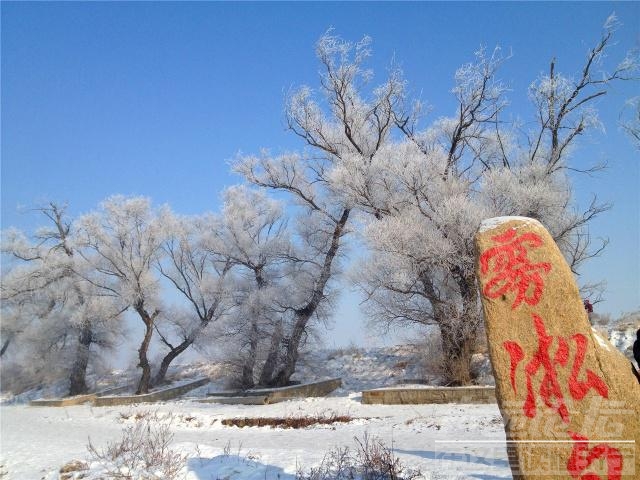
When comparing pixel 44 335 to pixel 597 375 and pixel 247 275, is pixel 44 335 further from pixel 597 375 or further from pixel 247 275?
pixel 597 375

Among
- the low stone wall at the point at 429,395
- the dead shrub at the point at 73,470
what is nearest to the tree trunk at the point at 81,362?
the low stone wall at the point at 429,395

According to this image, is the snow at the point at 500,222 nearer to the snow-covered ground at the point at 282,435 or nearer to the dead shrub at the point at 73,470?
the snow-covered ground at the point at 282,435

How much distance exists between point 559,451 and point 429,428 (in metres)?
6.34

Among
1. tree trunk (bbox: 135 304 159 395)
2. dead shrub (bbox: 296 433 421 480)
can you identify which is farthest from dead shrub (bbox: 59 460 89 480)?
tree trunk (bbox: 135 304 159 395)

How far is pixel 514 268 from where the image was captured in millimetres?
4199

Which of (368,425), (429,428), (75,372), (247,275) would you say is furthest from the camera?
(75,372)

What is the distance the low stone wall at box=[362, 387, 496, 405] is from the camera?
42.5 feet

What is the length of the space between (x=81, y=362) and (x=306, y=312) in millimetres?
10966

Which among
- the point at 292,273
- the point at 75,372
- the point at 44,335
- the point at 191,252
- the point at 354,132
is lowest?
the point at 75,372

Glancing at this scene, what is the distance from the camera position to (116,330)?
24422 mm

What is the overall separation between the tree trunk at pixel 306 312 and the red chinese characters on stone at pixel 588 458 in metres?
15.8

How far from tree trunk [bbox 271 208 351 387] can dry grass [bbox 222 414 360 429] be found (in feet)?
22.3

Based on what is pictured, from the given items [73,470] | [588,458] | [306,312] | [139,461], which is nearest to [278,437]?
[139,461]

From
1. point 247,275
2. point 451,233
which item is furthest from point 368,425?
point 247,275
